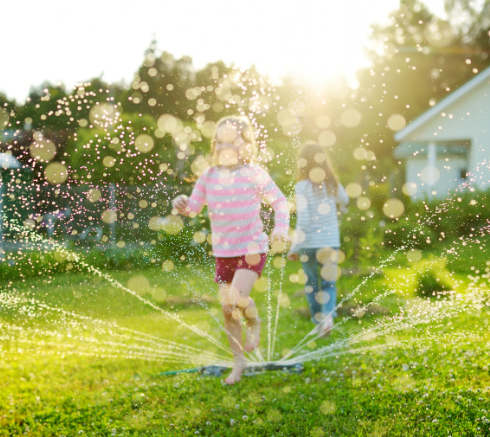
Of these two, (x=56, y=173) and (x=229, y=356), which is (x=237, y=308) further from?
(x=56, y=173)

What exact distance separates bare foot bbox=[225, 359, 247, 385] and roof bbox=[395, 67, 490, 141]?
14.0 metres

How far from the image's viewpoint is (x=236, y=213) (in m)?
3.19

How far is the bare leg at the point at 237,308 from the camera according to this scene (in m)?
3.16

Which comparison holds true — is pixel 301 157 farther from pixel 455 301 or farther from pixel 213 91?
pixel 455 301

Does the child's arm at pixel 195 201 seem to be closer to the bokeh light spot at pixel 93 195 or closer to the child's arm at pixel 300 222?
the child's arm at pixel 300 222

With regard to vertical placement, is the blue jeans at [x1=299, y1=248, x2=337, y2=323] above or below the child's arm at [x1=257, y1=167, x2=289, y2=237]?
below

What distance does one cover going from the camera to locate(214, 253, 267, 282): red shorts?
3186 mm

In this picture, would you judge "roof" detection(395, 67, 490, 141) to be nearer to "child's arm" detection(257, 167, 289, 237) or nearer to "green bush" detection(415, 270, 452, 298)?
"green bush" detection(415, 270, 452, 298)

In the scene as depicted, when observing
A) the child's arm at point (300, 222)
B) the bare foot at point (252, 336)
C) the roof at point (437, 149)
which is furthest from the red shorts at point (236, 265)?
the roof at point (437, 149)

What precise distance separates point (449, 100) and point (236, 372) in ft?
47.5

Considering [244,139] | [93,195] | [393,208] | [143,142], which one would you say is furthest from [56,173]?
[393,208]

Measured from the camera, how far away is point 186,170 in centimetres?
738

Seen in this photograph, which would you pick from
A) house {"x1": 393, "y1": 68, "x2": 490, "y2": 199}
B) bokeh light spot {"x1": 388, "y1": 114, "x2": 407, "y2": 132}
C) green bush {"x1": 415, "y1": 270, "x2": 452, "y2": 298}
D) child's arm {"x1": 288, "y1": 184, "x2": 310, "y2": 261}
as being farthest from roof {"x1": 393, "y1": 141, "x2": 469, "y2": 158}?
child's arm {"x1": 288, "y1": 184, "x2": 310, "y2": 261}

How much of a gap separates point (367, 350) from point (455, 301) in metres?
2.11
